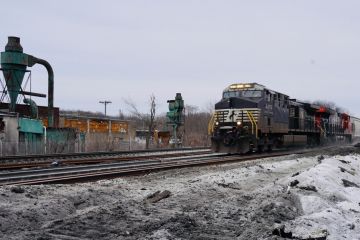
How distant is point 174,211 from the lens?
6633 millimetres

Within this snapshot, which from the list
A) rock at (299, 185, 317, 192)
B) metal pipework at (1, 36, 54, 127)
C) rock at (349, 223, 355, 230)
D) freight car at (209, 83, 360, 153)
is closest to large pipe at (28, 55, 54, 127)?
metal pipework at (1, 36, 54, 127)

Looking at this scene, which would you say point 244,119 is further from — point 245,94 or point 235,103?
point 245,94

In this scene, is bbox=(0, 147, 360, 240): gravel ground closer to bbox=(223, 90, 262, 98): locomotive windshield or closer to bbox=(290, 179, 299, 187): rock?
bbox=(290, 179, 299, 187): rock

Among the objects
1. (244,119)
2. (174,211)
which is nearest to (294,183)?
(174,211)

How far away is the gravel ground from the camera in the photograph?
542 centimetres

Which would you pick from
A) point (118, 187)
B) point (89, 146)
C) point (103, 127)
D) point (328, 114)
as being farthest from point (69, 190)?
point (103, 127)

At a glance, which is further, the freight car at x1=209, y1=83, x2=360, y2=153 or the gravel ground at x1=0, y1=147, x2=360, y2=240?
the freight car at x1=209, y1=83, x2=360, y2=153

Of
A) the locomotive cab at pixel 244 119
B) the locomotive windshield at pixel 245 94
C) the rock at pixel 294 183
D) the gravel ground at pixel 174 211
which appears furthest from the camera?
the locomotive windshield at pixel 245 94

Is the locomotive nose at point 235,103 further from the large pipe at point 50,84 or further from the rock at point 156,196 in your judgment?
the large pipe at point 50,84

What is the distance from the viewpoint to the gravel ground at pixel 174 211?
5.42 metres

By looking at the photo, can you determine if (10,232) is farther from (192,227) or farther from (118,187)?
(118,187)

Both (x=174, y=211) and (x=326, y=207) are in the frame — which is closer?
(x=174, y=211)

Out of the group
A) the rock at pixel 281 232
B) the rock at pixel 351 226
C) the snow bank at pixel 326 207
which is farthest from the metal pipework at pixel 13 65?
the rock at pixel 281 232

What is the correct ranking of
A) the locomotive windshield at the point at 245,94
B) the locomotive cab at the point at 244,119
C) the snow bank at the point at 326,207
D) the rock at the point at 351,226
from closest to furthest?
the snow bank at the point at 326,207
the rock at the point at 351,226
the locomotive cab at the point at 244,119
the locomotive windshield at the point at 245,94
